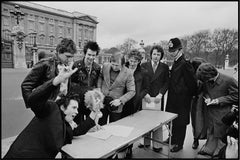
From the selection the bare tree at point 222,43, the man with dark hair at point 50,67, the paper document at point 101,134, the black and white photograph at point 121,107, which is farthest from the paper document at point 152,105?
the bare tree at point 222,43

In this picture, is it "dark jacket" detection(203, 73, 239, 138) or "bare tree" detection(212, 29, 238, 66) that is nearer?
"dark jacket" detection(203, 73, 239, 138)

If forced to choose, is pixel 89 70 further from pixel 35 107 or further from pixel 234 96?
pixel 234 96

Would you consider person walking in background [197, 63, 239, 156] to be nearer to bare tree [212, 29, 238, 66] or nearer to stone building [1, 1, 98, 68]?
stone building [1, 1, 98, 68]

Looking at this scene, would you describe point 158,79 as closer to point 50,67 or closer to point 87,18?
point 50,67

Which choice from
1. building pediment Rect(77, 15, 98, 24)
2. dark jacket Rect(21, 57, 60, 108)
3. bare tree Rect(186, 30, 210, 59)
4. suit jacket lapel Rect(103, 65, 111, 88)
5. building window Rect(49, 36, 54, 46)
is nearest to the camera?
dark jacket Rect(21, 57, 60, 108)

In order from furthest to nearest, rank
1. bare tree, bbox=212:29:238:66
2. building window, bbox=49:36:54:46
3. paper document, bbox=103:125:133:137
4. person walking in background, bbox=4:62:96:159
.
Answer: building window, bbox=49:36:54:46, bare tree, bbox=212:29:238:66, paper document, bbox=103:125:133:137, person walking in background, bbox=4:62:96:159

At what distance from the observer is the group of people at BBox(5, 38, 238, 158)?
4.07 ft

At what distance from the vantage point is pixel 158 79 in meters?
2.49

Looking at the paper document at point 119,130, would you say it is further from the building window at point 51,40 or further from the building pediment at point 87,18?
the building pediment at point 87,18

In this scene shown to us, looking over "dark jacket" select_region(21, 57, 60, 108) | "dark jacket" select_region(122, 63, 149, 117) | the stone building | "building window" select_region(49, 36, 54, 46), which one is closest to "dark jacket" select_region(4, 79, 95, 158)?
"dark jacket" select_region(21, 57, 60, 108)

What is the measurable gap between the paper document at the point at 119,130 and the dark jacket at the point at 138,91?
0.57 m

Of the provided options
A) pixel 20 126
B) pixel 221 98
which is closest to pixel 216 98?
pixel 221 98

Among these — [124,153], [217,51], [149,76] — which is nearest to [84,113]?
[124,153]

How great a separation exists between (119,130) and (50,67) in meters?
0.94
